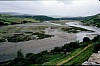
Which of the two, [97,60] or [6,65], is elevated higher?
[97,60]

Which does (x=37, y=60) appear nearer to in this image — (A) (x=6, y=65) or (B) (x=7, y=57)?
(A) (x=6, y=65)

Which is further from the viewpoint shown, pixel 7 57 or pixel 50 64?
pixel 7 57

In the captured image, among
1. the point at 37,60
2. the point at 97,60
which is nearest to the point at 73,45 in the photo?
the point at 37,60

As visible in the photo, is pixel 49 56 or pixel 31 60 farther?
pixel 49 56

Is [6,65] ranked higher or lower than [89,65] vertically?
lower

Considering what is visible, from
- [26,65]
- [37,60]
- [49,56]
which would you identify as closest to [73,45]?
[49,56]

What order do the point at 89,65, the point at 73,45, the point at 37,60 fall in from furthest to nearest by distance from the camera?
the point at 73,45 < the point at 37,60 < the point at 89,65

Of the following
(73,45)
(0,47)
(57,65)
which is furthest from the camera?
(0,47)

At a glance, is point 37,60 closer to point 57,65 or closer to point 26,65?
point 26,65

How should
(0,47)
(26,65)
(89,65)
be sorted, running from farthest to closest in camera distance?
1. (0,47)
2. (26,65)
3. (89,65)
